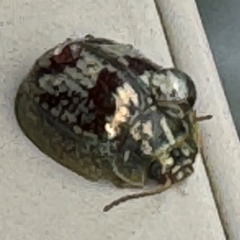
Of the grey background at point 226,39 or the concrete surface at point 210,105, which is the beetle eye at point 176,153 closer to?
the concrete surface at point 210,105

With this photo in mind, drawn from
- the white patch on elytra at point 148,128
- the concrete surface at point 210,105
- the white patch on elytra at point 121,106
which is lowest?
the concrete surface at point 210,105

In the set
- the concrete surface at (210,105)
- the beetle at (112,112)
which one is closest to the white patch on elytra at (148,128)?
the beetle at (112,112)

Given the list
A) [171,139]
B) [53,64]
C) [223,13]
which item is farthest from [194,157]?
[223,13]

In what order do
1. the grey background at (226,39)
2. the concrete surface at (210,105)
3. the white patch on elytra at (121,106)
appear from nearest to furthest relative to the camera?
the white patch on elytra at (121,106) → the concrete surface at (210,105) → the grey background at (226,39)

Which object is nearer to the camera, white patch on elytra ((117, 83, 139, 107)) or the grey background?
white patch on elytra ((117, 83, 139, 107))

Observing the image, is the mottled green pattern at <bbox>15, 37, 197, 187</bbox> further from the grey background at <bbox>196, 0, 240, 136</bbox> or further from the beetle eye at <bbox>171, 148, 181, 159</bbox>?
the grey background at <bbox>196, 0, 240, 136</bbox>

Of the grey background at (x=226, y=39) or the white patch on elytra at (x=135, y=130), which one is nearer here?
the white patch on elytra at (x=135, y=130)

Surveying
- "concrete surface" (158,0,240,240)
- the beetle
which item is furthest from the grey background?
the beetle
